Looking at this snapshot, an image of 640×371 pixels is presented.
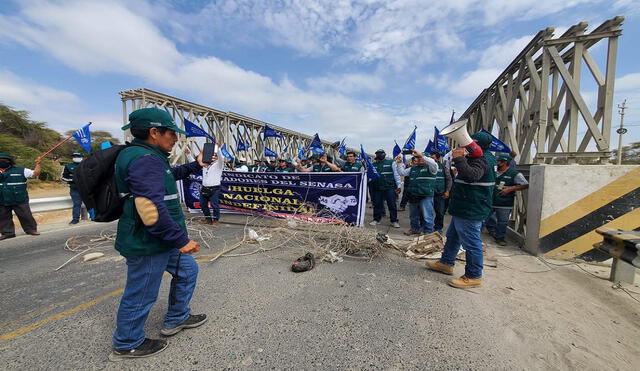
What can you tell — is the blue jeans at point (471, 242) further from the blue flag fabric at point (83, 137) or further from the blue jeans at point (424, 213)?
the blue flag fabric at point (83, 137)

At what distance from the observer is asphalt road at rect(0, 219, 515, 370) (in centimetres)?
194

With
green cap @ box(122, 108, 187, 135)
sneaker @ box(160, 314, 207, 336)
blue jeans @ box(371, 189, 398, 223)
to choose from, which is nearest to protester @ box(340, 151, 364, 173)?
blue jeans @ box(371, 189, 398, 223)

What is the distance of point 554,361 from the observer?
1.95 metres

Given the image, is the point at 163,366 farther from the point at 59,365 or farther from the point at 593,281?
the point at 593,281

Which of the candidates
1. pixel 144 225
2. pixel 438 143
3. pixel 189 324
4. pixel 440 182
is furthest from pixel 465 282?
pixel 438 143

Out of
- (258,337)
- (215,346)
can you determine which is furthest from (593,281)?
(215,346)

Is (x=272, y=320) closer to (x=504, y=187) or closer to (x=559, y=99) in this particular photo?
(x=504, y=187)

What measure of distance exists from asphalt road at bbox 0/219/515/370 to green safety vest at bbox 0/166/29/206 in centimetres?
223

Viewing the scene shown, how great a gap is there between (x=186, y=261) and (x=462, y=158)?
300 centimetres

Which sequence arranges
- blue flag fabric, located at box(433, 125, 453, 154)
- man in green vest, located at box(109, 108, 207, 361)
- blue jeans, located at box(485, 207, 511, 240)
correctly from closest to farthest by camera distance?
man in green vest, located at box(109, 108, 207, 361), blue jeans, located at box(485, 207, 511, 240), blue flag fabric, located at box(433, 125, 453, 154)

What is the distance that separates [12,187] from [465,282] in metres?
8.15

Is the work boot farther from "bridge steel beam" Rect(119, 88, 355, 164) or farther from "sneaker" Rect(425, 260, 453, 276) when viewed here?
"bridge steel beam" Rect(119, 88, 355, 164)

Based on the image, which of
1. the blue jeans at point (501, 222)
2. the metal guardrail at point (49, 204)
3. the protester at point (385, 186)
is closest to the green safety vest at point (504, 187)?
the blue jeans at point (501, 222)

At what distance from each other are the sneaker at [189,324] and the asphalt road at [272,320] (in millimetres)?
51
